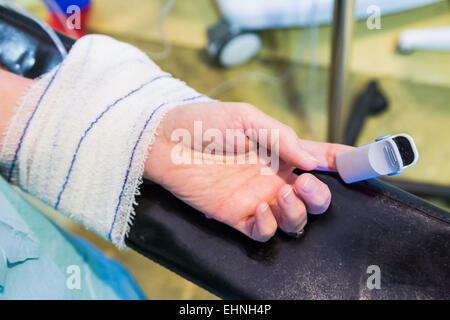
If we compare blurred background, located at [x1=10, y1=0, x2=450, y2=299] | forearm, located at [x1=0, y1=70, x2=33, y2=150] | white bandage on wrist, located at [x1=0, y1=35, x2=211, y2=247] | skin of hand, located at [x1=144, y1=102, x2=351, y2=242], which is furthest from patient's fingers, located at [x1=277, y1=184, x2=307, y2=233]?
blurred background, located at [x1=10, y1=0, x2=450, y2=299]

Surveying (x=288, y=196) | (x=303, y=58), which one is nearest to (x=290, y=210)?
(x=288, y=196)

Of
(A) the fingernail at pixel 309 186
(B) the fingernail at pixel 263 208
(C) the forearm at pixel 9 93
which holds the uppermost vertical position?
(C) the forearm at pixel 9 93

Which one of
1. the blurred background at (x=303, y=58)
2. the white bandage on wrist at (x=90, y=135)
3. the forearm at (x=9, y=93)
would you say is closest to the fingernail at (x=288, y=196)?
the white bandage on wrist at (x=90, y=135)

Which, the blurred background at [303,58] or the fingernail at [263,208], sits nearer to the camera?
the fingernail at [263,208]

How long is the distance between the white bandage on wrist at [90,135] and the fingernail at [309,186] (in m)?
0.22

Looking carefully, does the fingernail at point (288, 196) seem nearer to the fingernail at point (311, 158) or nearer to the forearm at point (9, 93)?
the fingernail at point (311, 158)

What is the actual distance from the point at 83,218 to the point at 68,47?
0.91 ft

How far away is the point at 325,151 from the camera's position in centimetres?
54

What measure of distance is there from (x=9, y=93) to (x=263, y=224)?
16.4 inches

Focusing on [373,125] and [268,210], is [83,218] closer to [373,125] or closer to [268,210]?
[268,210]

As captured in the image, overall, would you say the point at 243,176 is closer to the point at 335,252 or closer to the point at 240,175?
the point at 240,175

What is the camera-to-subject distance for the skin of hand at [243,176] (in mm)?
478
